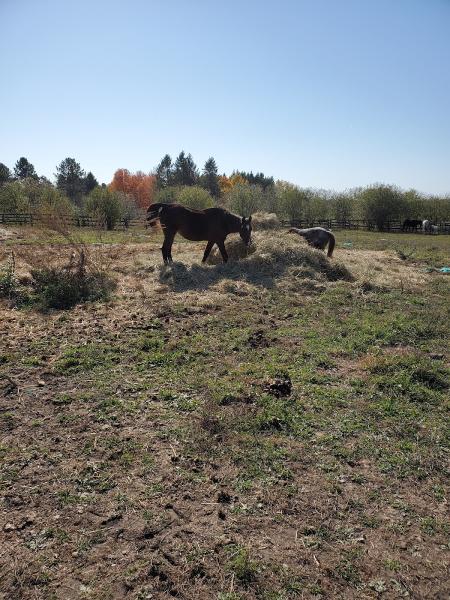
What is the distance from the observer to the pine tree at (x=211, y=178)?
77.2 metres

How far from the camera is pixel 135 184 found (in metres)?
74.8

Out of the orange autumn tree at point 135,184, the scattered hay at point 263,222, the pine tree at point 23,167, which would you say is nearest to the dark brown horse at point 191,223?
the scattered hay at point 263,222

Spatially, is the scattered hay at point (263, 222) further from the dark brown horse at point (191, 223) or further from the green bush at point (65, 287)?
the green bush at point (65, 287)

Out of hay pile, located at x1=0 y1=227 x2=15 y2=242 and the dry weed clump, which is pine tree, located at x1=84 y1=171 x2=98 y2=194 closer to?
hay pile, located at x1=0 y1=227 x2=15 y2=242

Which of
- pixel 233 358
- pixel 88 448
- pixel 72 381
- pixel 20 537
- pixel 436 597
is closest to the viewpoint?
pixel 436 597

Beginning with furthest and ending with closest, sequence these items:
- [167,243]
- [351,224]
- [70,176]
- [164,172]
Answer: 1. [164,172]
2. [70,176]
3. [351,224]
4. [167,243]

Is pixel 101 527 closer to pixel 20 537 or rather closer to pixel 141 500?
pixel 141 500

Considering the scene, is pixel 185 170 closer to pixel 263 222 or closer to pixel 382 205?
pixel 382 205

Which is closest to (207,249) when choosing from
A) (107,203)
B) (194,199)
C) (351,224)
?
(107,203)

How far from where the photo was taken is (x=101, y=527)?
291 cm

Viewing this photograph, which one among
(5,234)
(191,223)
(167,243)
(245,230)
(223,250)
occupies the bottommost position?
(223,250)

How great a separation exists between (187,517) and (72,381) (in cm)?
265

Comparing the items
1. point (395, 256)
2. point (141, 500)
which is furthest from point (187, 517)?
point (395, 256)

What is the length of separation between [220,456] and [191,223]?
27.9 feet
